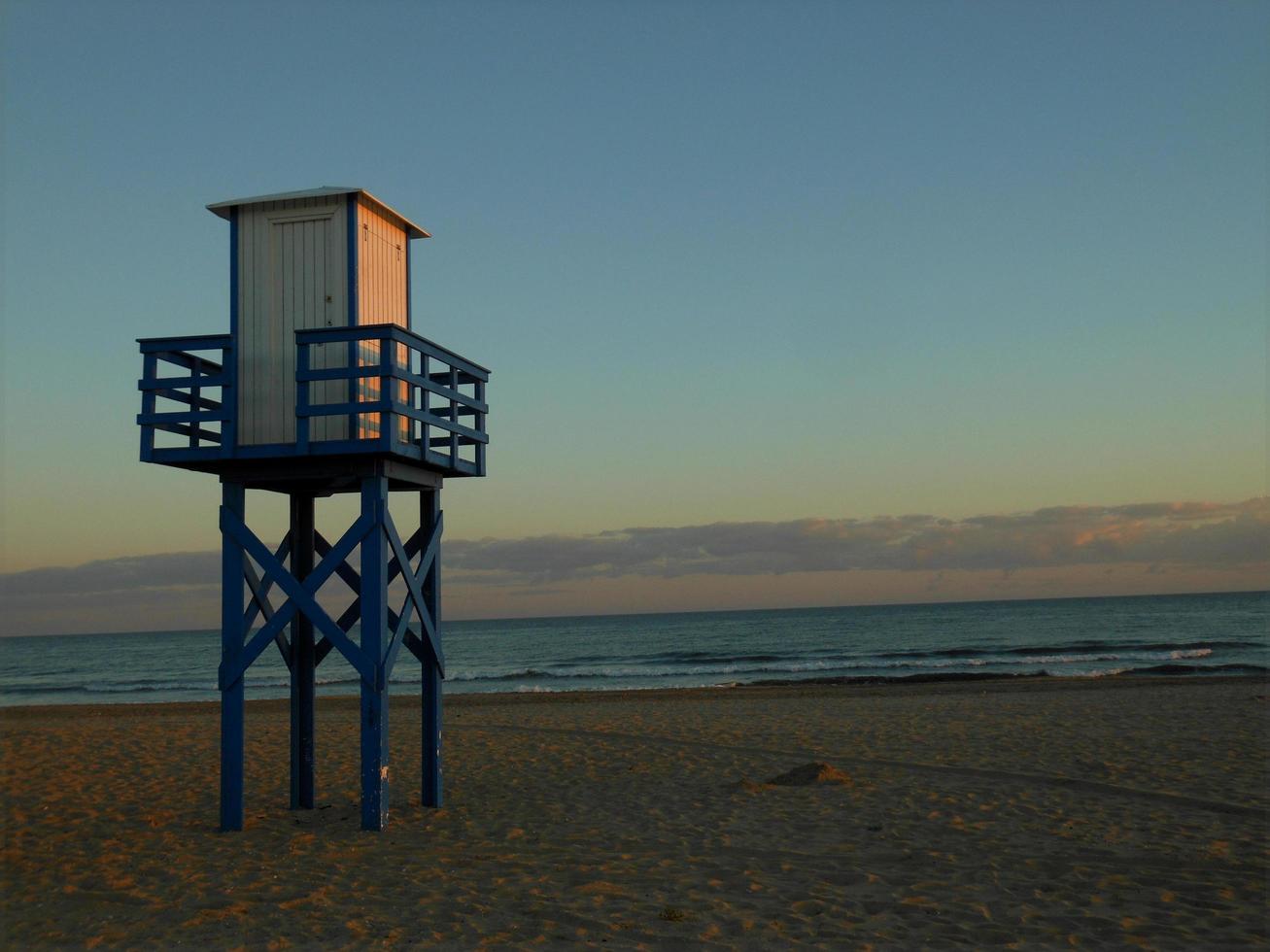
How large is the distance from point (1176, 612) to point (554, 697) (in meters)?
80.2

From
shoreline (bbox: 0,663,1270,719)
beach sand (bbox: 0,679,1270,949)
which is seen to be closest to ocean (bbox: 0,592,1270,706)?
shoreline (bbox: 0,663,1270,719)

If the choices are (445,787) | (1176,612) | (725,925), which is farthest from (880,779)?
(1176,612)

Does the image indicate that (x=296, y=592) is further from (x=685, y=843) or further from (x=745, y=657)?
(x=745, y=657)

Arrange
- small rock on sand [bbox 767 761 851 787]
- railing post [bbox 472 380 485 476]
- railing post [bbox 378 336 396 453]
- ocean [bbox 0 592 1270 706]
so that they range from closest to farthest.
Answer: railing post [bbox 378 336 396 453] < railing post [bbox 472 380 485 476] < small rock on sand [bbox 767 761 851 787] < ocean [bbox 0 592 1270 706]

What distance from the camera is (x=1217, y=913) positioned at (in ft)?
23.8

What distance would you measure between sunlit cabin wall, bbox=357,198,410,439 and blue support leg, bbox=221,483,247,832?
1.62 meters

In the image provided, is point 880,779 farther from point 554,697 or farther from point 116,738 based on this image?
point 554,697

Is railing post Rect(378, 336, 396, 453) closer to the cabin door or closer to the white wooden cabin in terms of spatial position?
the white wooden cabin

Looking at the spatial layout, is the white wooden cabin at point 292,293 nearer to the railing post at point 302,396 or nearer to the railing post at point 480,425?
the railing post at point 302,396

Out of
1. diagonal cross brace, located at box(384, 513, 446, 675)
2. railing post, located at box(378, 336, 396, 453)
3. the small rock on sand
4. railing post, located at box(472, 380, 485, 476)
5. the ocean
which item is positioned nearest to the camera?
railing post, located at box(378, 336, 396, 453)

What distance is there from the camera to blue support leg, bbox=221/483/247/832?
10.3 m

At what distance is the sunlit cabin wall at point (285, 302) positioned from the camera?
10.2 meters

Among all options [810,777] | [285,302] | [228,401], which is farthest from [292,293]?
[810,777]

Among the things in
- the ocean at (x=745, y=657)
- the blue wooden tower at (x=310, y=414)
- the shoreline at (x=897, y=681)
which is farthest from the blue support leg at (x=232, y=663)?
the ocean at (x=745, y=657)
